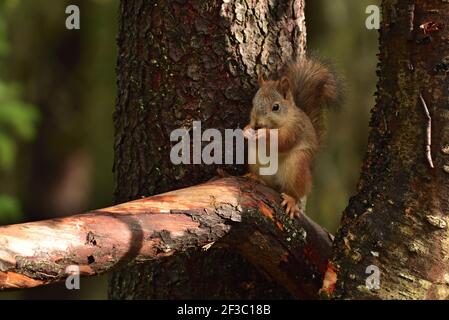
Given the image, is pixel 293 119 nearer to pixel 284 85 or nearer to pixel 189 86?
pixel 284 85

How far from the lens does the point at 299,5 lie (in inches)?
122

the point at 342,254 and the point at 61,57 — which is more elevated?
the point at 61,57

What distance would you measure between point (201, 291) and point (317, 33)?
4200mm

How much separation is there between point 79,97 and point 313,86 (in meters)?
4.65

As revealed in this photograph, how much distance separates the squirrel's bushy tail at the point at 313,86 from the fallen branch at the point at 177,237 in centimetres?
58

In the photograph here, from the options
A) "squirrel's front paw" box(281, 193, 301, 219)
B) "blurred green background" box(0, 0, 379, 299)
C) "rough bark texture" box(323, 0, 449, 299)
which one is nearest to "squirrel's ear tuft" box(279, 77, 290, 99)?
"squirrel's front paw" box(281, 193, 301, 219)

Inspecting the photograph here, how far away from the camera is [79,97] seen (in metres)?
7.54

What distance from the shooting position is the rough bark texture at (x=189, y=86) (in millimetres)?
2938

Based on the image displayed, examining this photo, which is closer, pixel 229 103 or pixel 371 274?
pixel 371 274

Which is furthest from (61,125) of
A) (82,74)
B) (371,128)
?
(371,128)

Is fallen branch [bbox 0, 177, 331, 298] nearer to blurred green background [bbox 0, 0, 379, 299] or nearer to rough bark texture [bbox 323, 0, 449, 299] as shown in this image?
rough bark texture [bbox 323, 0, 449, 299]

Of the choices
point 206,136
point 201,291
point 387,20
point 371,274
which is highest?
point 387,20

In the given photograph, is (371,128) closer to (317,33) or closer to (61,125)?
(317,33)
